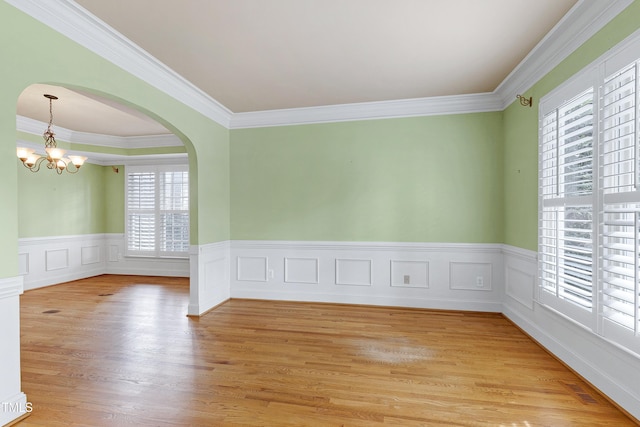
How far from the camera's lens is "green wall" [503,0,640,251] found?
220 centimetres

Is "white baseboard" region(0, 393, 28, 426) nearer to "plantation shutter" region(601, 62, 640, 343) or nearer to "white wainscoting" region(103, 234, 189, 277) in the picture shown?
"plantation shutter" region(601, 62, 640, 343)

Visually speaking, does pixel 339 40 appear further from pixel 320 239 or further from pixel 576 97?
pixel 320 239

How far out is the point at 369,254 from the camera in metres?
4.45

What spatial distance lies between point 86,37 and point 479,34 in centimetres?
327

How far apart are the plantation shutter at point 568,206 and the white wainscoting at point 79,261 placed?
6179 mm

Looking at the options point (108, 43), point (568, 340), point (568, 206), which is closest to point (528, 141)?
point (568, 206)

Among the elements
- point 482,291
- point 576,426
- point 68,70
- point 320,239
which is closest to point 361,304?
point 320,239

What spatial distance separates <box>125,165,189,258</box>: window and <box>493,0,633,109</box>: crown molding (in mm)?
5965

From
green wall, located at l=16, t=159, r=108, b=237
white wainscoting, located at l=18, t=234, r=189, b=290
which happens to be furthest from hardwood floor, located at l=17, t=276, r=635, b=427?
green wall, located at l=16, t=159, r=108, b=237

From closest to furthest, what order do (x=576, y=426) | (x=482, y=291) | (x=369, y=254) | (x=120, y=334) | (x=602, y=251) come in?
(x=576, y=426), (x=602, y=251), (x=120, y=334), (x=482, y=291), (x=369, y=254)

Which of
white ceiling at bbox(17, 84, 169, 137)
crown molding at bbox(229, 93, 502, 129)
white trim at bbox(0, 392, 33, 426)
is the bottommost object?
white trim at bbox(0, 392, 33, 426)

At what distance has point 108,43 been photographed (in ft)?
8.76

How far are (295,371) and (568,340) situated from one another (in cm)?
235

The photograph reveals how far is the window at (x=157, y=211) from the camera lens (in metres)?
6.62
